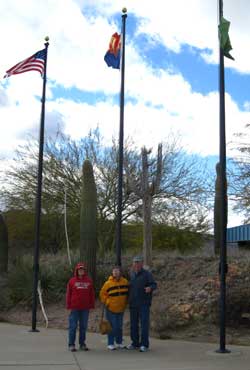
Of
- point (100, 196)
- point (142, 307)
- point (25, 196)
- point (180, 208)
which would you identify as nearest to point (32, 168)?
point (25, 196)

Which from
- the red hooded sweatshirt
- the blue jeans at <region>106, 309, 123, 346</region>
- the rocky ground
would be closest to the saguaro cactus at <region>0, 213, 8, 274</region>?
the rocky ground

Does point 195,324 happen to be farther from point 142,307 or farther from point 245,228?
point 245,228

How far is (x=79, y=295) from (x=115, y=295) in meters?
0.65

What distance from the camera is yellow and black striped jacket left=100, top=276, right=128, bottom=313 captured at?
1063 cm

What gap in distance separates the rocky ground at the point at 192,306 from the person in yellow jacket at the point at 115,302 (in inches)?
69.5

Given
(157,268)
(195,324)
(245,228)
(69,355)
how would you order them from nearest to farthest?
1. (69,355)
2. (195,324)
3. (157,268)
4. (245,228)

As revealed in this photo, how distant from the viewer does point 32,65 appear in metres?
14.6

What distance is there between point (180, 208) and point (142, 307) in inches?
842

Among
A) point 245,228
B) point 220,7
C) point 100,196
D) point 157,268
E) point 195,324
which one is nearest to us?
point 220,7

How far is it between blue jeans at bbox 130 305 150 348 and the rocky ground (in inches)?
64.5

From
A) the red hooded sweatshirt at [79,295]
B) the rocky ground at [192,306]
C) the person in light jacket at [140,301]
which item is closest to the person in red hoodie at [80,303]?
the red hooded sweatshirt at [79,295]

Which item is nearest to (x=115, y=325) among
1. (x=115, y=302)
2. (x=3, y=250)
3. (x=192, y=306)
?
(x=115, y=302)

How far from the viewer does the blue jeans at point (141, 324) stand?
10352 millimetres

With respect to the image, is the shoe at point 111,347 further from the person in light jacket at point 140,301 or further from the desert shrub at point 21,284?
the desert shrub at point 21,284
